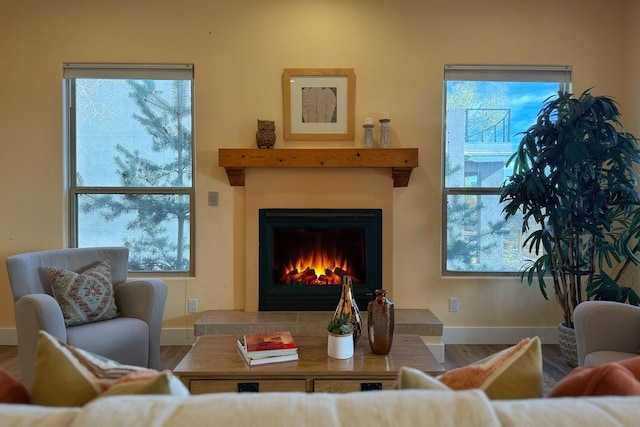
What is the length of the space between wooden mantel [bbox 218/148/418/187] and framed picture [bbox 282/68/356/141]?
0.23m

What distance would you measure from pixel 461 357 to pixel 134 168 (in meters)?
3.02

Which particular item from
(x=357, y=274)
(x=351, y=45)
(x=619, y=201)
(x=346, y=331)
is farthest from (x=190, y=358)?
(x=619, y=201)

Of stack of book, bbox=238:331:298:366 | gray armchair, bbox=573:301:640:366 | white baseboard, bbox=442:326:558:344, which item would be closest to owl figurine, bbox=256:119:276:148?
stack of book, bbox=238:331:298:366

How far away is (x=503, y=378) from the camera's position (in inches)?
31.9

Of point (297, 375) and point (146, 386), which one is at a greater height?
point (146, 386)

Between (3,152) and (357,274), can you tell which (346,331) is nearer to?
(357,274)

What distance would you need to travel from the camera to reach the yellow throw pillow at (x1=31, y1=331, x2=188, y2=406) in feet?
2.47

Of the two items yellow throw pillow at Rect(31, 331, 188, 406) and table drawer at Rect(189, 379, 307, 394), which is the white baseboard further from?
yellow throw pillow at Rect(31, 331, 188, 406)

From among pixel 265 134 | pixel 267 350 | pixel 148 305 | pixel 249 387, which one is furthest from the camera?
pixel 265 134

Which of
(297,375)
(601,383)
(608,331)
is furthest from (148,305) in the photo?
(608,331)

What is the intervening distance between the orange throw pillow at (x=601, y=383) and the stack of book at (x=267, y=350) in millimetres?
1275

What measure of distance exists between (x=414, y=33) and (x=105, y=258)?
2.91 meters

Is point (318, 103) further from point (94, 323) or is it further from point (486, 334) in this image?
point (486, 334)

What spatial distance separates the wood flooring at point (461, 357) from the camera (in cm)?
277
